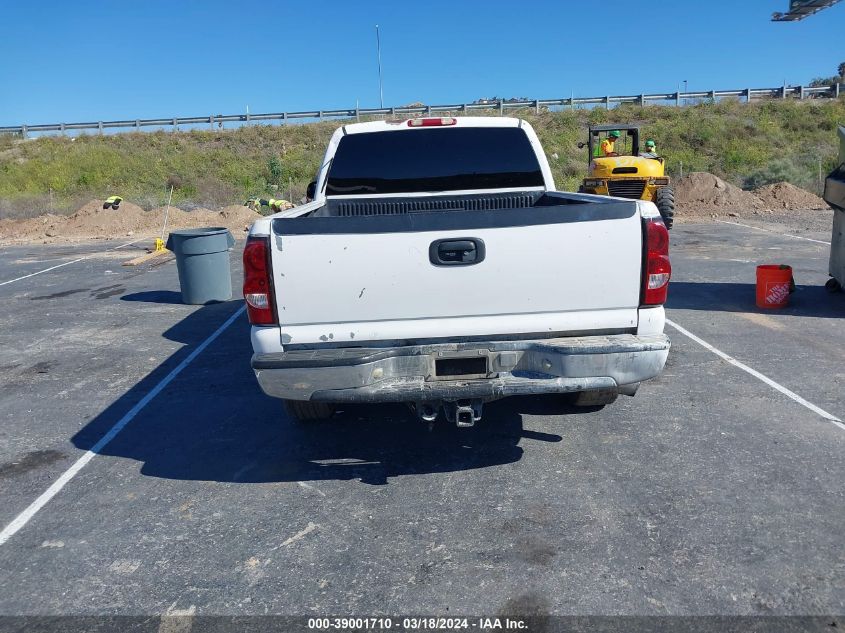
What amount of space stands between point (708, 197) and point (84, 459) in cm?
2327

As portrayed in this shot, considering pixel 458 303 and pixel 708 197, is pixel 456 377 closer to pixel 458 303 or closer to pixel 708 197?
pixel 458 303

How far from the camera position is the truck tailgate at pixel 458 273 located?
13.3ft

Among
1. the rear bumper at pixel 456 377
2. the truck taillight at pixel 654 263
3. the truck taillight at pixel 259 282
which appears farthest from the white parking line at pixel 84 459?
the truck taillight at pixel 654 263

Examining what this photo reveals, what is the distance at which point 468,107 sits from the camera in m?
44.5

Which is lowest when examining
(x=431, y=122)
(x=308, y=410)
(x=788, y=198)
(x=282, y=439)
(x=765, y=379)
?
(x=788, y=198)

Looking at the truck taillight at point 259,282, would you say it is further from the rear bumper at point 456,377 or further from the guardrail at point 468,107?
the guardrail at point 468,107

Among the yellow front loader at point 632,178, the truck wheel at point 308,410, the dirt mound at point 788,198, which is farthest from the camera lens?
the dirt mound at point 788,198

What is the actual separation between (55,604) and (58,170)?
142 ft

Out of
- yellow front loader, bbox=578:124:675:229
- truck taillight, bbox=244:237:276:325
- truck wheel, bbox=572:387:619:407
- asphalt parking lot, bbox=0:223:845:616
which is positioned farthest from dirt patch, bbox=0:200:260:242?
truck taillight, bbox=244:237:276:325

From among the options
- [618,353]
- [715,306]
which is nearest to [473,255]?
[618,353]

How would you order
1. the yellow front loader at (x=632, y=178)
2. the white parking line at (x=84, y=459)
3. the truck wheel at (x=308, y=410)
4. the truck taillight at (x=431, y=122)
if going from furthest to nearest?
the yellow front loader at (x=632, y=178)
the truck taillight at (x=431, y=122)
the truck wheel at (x=308, y=410)
the white parking line at (x=84, y=459)

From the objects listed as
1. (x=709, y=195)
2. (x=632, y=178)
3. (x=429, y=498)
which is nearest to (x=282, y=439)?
(x=429, y=498)

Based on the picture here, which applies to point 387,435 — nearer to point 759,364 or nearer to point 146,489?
point 146,489

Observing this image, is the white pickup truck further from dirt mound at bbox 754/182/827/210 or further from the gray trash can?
dirt mound at bbox 754/182/827/210
